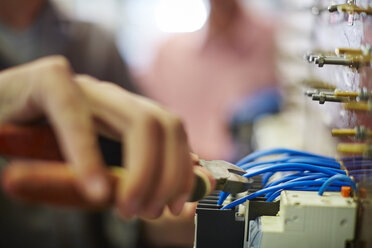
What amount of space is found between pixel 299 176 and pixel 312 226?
0.09 meters

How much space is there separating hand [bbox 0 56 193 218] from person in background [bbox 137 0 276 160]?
57.1 inches

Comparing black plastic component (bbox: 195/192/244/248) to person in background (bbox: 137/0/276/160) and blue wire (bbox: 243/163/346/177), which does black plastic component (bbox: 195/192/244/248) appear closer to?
blue wire (bbox: 243/163/346/177)

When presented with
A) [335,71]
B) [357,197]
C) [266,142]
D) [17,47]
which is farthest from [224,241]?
[266,142]

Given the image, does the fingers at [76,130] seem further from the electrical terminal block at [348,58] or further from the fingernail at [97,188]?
the electrical terminal block at [348,58]

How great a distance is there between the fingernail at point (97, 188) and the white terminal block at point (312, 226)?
0.29 metres

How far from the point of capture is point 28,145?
1.04 ft

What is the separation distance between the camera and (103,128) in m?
0.33

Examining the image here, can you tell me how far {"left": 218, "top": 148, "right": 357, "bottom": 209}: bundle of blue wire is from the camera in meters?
0.56

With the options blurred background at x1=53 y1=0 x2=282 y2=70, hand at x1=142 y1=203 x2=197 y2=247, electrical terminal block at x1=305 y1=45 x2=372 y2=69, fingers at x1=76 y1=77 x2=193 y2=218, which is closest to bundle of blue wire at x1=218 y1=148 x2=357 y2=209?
electrical terminal block at x1=305 y1=45 x2=372 y2=69

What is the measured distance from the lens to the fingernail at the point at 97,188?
28cm

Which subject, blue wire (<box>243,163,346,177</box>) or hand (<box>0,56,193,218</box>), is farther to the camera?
blue wire (<box>243,163,346,177</box>)

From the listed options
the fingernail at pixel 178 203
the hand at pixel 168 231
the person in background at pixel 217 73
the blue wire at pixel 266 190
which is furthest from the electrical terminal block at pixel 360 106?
the person in background at pixel 217 73

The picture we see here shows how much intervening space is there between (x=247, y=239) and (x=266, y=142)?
1.05m

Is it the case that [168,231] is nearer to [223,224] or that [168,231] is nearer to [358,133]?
[223,224]
